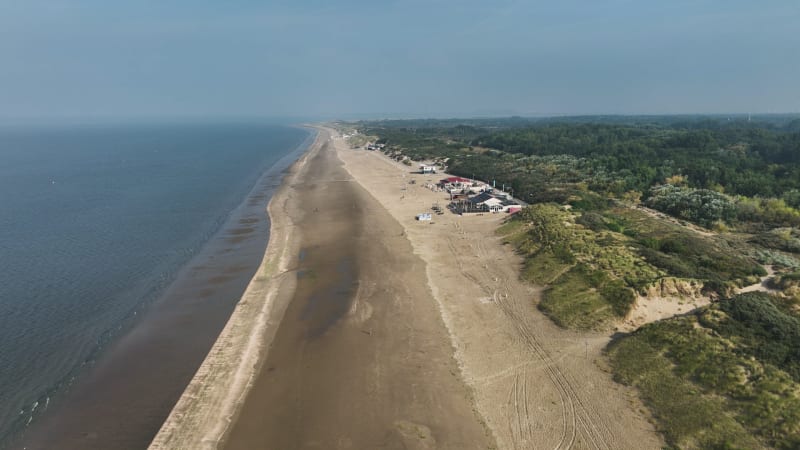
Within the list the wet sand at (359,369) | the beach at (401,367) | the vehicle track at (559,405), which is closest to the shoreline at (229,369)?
the beach at (401,367)

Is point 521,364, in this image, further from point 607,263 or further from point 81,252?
point 81,252

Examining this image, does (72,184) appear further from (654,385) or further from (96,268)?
(654,385)

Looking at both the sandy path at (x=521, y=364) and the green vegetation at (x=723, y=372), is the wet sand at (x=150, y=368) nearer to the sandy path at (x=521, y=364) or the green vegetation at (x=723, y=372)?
the sandy path at (x=521, y=364)

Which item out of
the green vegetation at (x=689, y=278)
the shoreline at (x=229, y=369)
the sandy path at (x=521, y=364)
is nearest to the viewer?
the green vegetation at (x=689, y=278)

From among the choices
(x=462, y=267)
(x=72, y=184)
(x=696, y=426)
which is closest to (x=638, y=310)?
(x=696, y=426)

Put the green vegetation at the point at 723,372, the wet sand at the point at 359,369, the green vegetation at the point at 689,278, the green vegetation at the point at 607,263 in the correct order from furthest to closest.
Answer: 1. the green vegetation at the point at 607,263
2. the wet sand at the point at 359,369
3. the green vegetation at the point at 689,278
4. the green vegetation at the point at 723,372

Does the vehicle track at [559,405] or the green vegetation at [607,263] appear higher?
the green vegetation at [607,263]

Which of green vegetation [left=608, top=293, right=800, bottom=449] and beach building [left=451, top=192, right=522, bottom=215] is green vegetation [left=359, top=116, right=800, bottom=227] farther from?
green vegetation [left=608, top=293, right=800, bottom=449]
